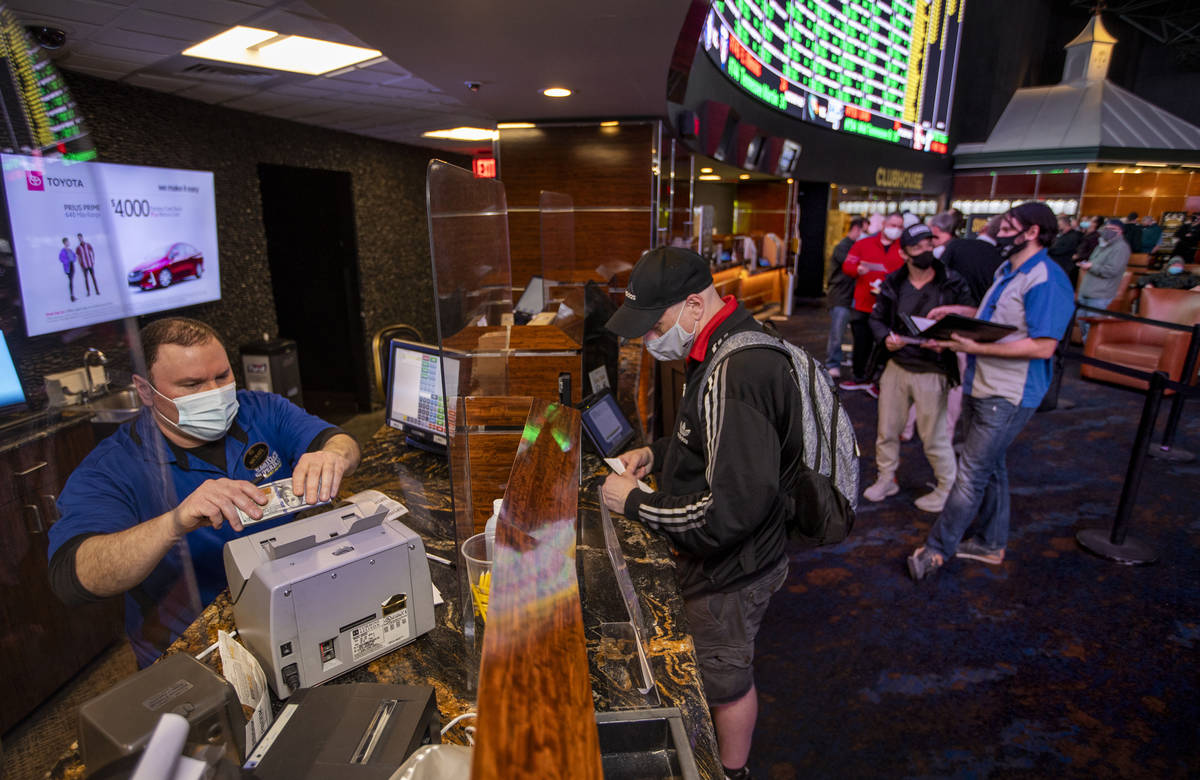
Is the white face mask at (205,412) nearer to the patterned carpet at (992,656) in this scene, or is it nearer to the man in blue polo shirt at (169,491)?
the man in blue polo shirt at (169,491)

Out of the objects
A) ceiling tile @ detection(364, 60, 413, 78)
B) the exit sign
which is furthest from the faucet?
the exit sign

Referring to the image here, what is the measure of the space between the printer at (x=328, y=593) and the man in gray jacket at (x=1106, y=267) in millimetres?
7088

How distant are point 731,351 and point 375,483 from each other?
1.28 metres

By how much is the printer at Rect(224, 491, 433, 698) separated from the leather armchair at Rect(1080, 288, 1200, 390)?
6041mm

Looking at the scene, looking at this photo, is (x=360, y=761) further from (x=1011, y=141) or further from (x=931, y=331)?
(x=1011, y=141)

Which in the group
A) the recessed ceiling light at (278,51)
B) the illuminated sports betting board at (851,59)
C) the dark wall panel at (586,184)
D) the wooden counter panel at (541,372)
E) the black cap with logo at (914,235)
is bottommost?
the wooden counter panel at (541,372)

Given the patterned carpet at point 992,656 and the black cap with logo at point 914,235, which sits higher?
the black cap with logo at point 914,235

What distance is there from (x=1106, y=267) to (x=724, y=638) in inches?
276

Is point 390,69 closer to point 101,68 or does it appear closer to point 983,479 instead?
point 101,68

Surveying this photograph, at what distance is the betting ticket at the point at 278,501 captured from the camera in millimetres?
1317

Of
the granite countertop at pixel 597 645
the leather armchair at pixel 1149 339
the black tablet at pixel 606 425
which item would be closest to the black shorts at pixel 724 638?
the granite countertop at pixel 597 645

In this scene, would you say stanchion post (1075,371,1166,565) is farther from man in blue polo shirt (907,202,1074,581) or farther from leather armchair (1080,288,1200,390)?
leather armchair (1080,288,1200,390)

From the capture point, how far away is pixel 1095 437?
470cm

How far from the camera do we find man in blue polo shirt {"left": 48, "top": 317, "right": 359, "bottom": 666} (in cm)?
127
